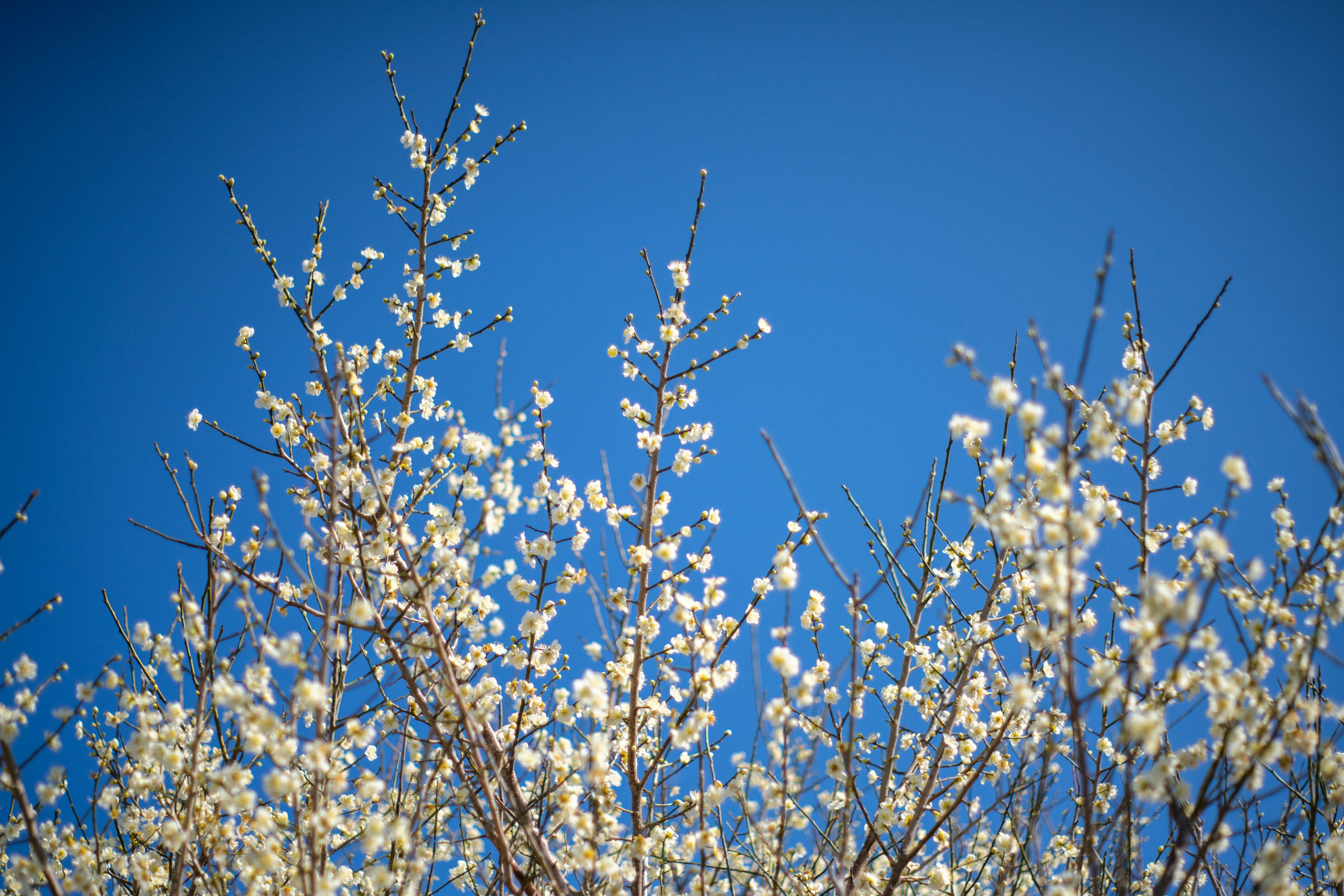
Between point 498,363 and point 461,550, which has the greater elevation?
point 498,363

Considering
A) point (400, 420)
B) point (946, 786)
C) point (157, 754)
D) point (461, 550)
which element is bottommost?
point (946, 786)

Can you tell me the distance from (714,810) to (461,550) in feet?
3.65

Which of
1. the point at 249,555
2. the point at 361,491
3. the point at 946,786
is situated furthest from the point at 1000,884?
the point at 249,555

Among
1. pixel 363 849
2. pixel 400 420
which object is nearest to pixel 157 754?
pixel 363 849

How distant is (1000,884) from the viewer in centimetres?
247

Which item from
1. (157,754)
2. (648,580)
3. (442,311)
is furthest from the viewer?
(442,311)

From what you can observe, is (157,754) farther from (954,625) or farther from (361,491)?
(954,625)

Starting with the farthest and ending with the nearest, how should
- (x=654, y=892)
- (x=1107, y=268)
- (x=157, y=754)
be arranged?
(x=654, y=892), (x=157, y=754), (x=1107, y=268)

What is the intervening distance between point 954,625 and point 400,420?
8.21ft

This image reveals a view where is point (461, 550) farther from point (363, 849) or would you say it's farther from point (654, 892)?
point (654, 892)

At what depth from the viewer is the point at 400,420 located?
10.0 feet

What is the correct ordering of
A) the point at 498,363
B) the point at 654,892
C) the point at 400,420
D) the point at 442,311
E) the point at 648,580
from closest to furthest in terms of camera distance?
1. the point at 498,363
2. the point at 648,580
3. the point at 400,420
4. the point at 442,311
5. the point at 654,892

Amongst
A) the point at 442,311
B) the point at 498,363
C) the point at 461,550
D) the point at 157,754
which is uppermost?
the point at 442,311

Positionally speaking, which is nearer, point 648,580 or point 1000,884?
point 1000,884
